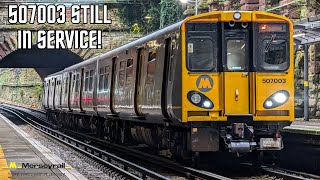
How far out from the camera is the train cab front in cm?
1391

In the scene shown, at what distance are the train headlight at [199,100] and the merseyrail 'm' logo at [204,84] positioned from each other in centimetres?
13

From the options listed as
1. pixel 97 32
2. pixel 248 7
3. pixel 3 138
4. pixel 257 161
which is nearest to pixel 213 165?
pixel 257 161

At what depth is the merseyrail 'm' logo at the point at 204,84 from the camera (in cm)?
1398

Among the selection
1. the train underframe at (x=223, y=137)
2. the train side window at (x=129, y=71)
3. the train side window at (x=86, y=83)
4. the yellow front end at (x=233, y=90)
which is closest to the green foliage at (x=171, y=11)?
the train side window at (x=86, y=83)

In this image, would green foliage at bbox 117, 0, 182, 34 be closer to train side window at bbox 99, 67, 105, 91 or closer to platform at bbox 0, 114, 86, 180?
train side window at bbox 99, 67, 105, 91

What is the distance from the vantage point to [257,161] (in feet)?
48.4

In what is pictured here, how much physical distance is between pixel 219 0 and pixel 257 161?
29938mm

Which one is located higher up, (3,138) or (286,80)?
(286,80)

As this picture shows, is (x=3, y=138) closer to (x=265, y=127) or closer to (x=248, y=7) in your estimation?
(x=265, y=127)

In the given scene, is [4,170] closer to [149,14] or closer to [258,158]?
[258,158]

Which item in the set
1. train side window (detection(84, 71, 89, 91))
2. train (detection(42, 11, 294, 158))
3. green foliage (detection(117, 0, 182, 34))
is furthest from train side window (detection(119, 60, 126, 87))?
green foliage (detection(117, 0, 182, 34))

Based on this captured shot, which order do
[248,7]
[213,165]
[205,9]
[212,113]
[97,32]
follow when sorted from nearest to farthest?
[212,113]
[213,165]
[248,7]
[205,9]
[97,32]

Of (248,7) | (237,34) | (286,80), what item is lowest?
(286,80)

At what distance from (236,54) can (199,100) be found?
1.31m
